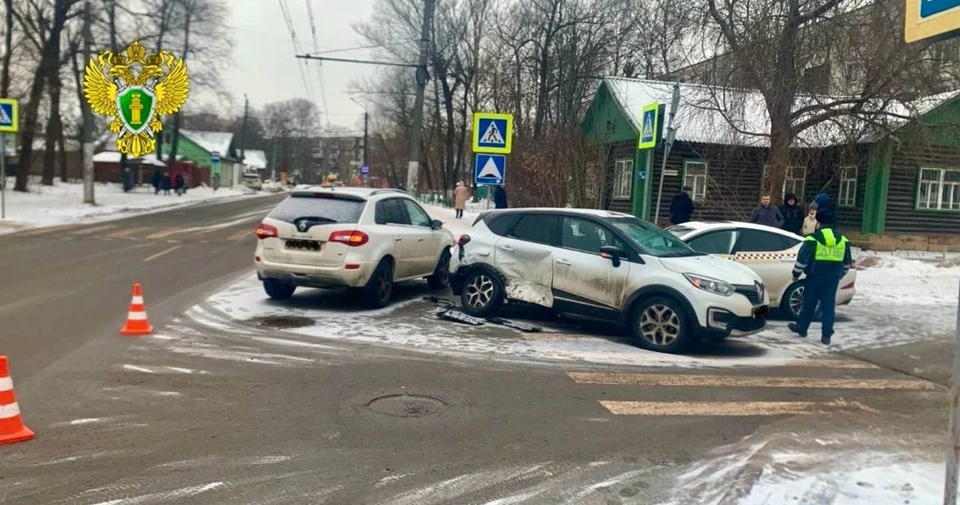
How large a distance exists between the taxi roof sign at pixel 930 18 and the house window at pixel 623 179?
Answer: 2566 centimetres

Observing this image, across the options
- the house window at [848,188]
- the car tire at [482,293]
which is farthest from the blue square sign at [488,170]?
the house window at [848,188]

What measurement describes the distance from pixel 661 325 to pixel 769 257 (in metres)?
3.50

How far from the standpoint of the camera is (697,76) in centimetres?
1938

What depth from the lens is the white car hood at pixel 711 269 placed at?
8.55 metres

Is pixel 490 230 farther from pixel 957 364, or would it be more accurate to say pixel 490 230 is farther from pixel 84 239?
pixel 84 239

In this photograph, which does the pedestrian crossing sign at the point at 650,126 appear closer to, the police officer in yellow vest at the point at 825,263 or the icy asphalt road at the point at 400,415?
the police officer in yellow vest at the point at 825,263

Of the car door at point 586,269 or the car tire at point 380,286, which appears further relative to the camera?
the car tire at point 380,286

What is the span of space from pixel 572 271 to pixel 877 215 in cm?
1894

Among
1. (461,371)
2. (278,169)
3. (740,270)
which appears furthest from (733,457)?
(278,169)

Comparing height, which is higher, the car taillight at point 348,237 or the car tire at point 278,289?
the car taillight at point 348,237

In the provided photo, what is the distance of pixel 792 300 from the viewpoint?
11.2m

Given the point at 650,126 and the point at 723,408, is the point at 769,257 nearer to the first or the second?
the point at 650,126

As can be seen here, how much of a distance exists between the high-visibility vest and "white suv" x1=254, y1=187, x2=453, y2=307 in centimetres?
570

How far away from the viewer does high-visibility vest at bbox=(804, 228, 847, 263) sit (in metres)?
9.32
